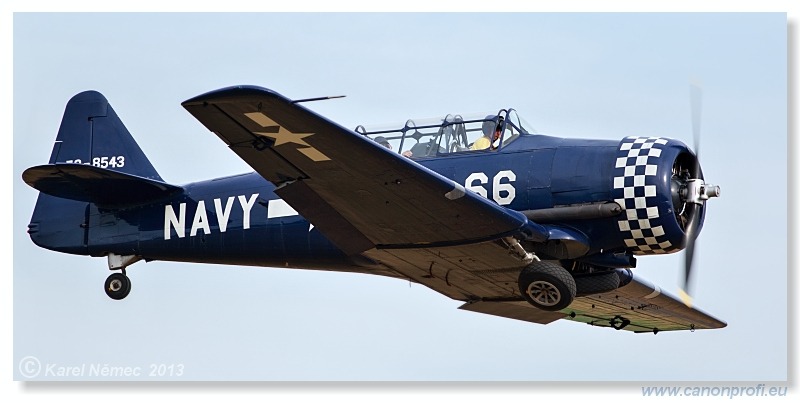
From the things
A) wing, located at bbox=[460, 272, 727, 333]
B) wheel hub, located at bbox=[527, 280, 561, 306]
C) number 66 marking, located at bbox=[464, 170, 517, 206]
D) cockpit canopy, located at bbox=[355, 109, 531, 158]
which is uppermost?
cockpit canopy, located at bbox=[355, 109, 531, 158]

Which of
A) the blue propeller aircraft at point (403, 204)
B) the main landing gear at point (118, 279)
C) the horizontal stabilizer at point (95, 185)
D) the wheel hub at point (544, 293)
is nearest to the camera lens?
the blue propeller aircraft at point (403, 204)

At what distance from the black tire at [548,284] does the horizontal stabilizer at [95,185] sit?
14.4ft

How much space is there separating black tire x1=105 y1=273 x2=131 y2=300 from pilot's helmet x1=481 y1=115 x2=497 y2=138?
475 centimetres

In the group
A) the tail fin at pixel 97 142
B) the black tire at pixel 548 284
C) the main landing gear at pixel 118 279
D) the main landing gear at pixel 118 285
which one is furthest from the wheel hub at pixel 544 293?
the tail fin at pixel 97 142

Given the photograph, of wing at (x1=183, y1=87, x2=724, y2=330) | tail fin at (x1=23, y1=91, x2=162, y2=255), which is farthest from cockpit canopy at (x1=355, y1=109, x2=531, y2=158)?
tail fin at (x1=23, y1=91, x2=162, y2=255)

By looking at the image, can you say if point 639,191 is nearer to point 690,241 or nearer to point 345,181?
point 690,241

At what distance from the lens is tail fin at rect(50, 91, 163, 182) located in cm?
1716

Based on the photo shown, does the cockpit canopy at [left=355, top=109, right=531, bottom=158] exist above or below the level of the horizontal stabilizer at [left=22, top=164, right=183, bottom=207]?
above

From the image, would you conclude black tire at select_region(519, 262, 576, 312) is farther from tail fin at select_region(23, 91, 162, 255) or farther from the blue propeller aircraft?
tail fin at select_region(23, 91, 162, 255)

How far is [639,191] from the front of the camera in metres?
13.8

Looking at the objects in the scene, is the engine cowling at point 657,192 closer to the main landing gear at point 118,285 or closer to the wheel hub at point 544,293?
the wheel hub at point 544,293

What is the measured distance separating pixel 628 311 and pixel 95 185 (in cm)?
714

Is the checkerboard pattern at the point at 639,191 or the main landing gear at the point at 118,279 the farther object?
the main landing gear at the point at 118,279

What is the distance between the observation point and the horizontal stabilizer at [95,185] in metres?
15.4
